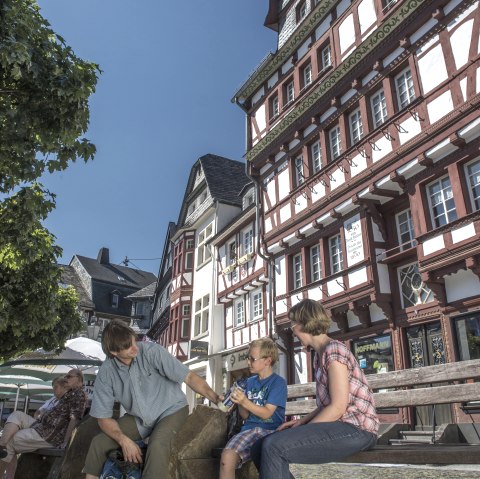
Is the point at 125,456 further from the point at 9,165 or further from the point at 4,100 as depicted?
the point at 4,100

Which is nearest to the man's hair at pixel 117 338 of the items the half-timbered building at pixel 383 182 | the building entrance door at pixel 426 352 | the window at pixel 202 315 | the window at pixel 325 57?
the half-timbered building at pixel 383 182

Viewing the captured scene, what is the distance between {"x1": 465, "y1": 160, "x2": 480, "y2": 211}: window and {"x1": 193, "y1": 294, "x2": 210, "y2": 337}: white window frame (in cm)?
1637

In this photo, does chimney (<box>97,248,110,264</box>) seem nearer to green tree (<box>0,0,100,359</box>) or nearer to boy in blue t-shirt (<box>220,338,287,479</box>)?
green tree (<box>0,0,100,359</box>)

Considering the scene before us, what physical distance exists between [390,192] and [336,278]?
2.94m

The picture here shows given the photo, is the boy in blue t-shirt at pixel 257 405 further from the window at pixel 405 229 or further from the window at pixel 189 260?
the window at pixel 189 260

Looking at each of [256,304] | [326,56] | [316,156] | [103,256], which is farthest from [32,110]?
[103,256]

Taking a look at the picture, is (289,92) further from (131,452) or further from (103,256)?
(103,256)

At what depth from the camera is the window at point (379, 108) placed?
14.1 m

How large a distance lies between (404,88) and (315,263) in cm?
600

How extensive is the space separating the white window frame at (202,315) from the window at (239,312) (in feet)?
10.6

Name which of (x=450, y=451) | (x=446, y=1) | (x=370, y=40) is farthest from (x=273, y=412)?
(x=370, y=40)

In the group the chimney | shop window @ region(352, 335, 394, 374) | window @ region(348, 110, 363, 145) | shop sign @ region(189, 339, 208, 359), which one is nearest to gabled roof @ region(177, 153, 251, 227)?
shop sign @ region(189, 339, 208, 359)

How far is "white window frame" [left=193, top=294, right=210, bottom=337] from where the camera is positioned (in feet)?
84.1

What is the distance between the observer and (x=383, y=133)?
44.0 ft
